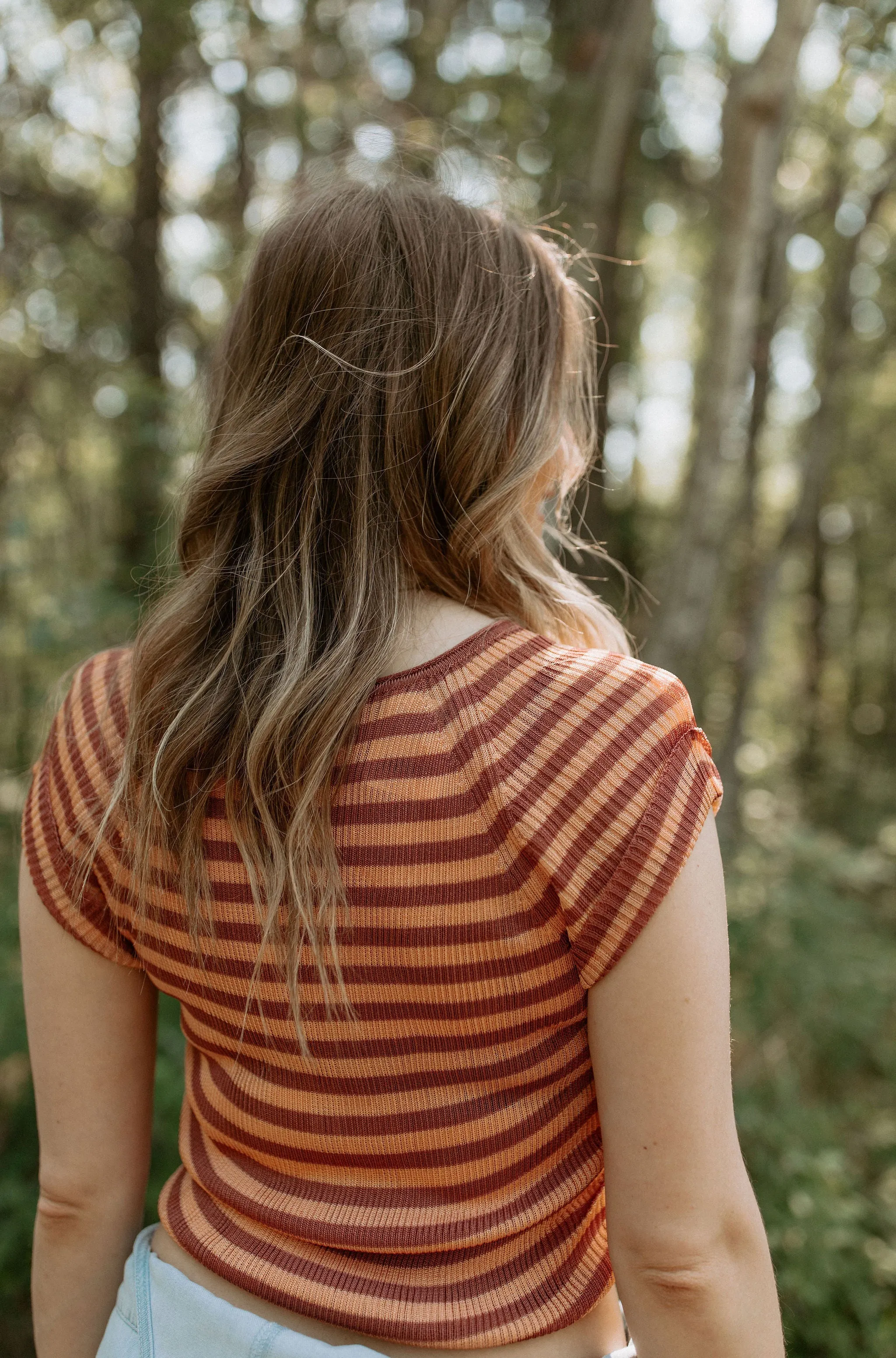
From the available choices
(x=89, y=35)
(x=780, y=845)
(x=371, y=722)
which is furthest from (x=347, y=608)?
(x=89, y=35)

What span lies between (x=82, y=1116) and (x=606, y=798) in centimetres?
76

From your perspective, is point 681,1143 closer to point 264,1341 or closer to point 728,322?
point 264,1341

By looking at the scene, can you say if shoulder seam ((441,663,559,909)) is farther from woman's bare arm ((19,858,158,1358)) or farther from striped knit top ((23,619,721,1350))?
woman's bare arm ((19,858,158,1358))

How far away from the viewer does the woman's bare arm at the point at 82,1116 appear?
1.11 m

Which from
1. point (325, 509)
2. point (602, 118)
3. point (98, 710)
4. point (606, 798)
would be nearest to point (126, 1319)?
point (98, 710)

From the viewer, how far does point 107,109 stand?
242 inches

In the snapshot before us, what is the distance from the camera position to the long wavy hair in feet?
3.04

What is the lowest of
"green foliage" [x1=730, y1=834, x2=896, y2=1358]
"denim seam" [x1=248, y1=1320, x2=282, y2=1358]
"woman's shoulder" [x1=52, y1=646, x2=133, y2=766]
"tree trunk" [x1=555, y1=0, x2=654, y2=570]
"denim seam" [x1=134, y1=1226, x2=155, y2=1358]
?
"green foliage" [x1=730, y1=834, x2=896, y2=1358]

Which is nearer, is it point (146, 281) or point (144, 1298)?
point (144, 1298)

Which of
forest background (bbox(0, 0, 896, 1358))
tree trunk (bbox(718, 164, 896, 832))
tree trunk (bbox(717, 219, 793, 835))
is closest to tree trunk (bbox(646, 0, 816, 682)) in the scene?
forest background (bbox(0, 0, 896, 1358))

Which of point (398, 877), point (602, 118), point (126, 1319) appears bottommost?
point (126, 1319)

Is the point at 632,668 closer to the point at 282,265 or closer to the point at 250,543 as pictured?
the point at 250,543

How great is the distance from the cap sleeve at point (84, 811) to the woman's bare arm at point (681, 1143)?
1.76 ft

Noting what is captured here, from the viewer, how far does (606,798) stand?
0.85 metres
